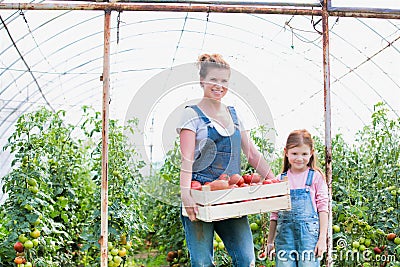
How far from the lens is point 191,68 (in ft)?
9.28

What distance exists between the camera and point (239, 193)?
2.62 meters

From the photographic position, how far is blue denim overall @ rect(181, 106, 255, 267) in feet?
8.66

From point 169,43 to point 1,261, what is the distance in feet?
18.8

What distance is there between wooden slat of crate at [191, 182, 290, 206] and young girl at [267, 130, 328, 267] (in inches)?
18.0

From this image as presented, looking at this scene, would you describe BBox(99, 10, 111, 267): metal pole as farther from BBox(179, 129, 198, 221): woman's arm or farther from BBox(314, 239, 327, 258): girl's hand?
BBox(314, 239, 327, 258): girl's hand

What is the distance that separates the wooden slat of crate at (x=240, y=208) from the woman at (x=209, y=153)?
94 millimetres

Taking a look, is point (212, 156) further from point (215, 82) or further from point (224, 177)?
point (215, 82)

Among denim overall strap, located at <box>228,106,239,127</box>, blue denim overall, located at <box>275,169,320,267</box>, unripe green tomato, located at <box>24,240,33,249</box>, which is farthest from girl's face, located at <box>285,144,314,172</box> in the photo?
unripe green tomato, located at <box>24,240,33,249</box>

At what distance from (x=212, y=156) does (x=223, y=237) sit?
0.45 metres

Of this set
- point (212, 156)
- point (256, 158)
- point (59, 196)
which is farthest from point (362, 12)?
point (59, 196)

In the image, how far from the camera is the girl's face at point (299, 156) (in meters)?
3.25

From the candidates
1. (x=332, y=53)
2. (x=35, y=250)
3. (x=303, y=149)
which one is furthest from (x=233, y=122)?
(x=332, y=53)

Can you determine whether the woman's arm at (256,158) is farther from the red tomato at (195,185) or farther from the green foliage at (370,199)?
the green foliage at (370,199)

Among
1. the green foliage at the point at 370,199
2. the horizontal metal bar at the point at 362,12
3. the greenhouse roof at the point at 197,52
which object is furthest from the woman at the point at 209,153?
the greenhouse roof at the point at 197,52
